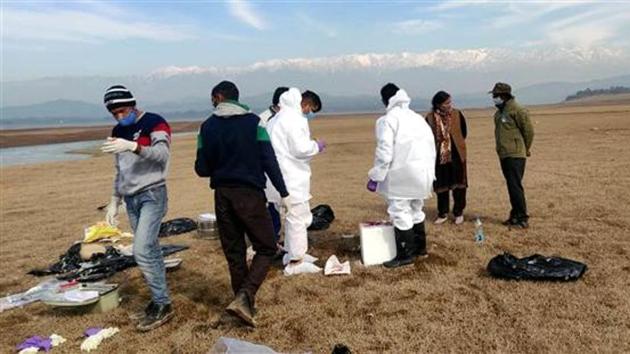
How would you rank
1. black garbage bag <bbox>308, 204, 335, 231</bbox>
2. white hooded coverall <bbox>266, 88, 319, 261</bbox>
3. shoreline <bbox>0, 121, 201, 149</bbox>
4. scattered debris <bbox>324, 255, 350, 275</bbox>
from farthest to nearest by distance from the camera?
shoreline <bbox>0, 121, 201, 149</bbox>
black garbage bag <bbox>308, 204, 335, 231</bbox>
scattered debris <bbox>324, 255, 350, 275</bbox>
white hooded coverall <bbox>266, 88, 319, 261</bbox>

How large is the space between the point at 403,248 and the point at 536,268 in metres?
1.56

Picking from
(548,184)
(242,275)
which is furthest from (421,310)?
(548,184)

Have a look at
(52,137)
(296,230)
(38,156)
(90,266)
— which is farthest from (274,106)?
(52,137)

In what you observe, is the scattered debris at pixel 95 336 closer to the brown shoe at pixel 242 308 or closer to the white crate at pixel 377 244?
the brown shoe at pixel 242 308

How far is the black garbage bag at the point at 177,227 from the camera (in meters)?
9.57

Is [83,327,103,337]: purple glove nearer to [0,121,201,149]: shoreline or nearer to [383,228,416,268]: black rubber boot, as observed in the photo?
[383,228,416,268]: black rubber boot

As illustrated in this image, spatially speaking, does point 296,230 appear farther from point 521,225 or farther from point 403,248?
point 521,225

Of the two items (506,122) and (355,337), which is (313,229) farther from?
(355,337)

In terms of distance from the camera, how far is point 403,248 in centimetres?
670

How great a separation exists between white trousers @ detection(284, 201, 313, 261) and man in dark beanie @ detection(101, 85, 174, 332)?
1.71m

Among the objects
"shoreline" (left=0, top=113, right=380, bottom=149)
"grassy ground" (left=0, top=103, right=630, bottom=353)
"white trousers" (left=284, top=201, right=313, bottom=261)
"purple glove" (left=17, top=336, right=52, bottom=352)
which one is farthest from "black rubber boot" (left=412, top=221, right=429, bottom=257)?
"shoreline" (left=0, top=113, right=380, bottom=149)

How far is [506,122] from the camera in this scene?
811cm

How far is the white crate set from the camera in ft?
22.3

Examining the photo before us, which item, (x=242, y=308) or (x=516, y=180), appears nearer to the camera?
(x=242, y=308)
